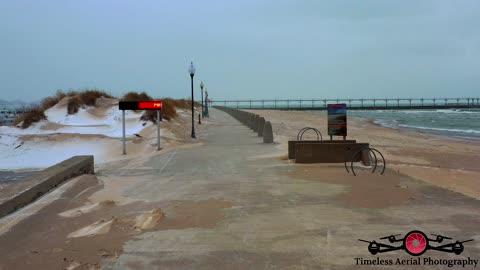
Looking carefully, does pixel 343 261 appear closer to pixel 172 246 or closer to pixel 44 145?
pixel 172 246

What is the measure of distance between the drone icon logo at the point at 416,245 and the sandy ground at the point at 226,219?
0.42ft

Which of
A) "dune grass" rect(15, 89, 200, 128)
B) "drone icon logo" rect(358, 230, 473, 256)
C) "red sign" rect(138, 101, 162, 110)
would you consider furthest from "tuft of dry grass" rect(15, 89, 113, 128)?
"drone icon logo" rect(358, 230, 473, 256)

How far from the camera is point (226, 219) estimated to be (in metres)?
6.67

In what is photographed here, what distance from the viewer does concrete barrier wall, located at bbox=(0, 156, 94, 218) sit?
724 cm

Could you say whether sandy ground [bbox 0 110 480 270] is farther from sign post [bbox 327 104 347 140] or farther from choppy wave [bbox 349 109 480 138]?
choppy wave [bbox 349 109 480 138]

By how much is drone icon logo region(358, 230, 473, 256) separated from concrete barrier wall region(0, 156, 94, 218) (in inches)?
208

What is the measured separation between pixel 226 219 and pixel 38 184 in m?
3.76

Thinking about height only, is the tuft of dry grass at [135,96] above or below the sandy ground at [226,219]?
above

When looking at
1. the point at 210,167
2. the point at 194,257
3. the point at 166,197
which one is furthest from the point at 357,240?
the point at 210,167

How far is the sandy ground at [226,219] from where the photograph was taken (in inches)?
201

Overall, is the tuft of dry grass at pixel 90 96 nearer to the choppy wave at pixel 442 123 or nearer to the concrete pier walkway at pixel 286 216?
the concrete pier walkway at pixel 286 216

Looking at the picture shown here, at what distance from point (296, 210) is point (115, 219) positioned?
105 inches

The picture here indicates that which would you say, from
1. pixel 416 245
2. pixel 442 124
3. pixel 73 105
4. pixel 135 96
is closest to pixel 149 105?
pixel 73 105

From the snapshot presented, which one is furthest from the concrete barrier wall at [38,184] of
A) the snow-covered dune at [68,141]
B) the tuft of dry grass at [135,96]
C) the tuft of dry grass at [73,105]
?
the tuft of dry grass at [135,96]
